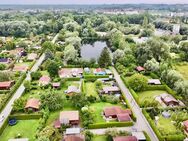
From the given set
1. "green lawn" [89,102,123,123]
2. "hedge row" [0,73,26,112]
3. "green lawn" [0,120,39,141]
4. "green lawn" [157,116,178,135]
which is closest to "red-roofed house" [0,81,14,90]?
"hedge row" [0,73,26,112]


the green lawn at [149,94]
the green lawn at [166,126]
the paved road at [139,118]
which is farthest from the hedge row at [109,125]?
the green lawn at [149,94]

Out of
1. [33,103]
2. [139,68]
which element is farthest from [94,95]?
[139,68]

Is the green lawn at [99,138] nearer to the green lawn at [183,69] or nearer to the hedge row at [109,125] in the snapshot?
the hedge row at [109,125]

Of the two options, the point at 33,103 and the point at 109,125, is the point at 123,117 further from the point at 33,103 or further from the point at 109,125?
the point at 33,103

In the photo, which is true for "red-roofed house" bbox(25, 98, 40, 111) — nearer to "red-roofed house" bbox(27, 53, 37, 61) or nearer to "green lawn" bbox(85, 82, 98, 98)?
"green lawn" bbox(85, 82, 98, 98)

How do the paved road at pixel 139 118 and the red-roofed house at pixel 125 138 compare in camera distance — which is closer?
the red-roofed house at pixel 125 138

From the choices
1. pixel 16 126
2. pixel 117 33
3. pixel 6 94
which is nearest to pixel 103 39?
pixel 117 33
